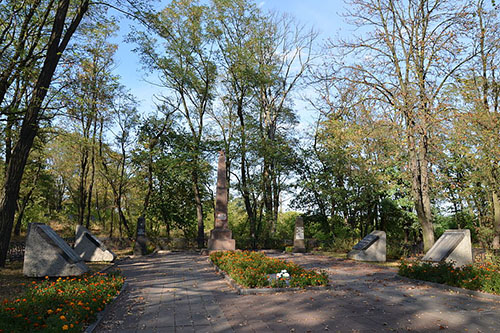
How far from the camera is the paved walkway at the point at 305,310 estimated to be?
5.59 m

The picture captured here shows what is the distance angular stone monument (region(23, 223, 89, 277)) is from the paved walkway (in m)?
2.07

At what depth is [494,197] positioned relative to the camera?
16.4 m

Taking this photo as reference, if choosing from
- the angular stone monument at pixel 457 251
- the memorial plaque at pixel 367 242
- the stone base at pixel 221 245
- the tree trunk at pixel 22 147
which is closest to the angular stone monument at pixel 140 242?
the stone base at pixel 221 245

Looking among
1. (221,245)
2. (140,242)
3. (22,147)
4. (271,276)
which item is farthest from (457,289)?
(140,242)

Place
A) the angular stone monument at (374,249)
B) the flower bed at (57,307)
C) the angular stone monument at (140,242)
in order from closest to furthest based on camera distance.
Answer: the flower bed at (57,307) → the angular stone monument at (374,249) → the angular stone monument at (140,242)

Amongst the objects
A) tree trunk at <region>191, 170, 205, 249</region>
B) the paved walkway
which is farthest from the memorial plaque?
tree trunk at <region>191, 170, 205, 249</region>

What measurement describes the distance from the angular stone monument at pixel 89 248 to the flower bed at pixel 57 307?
302 inches

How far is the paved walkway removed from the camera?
5.59m

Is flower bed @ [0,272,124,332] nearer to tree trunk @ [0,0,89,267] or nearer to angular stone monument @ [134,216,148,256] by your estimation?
tree trunk @ [0,0,89,267]

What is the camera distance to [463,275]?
866cm

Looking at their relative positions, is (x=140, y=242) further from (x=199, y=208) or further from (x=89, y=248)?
(x=199, y=208)

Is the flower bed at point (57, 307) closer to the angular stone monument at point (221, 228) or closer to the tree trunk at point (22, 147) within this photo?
the tree trunk at point (22, 147)

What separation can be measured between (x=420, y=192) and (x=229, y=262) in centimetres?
876

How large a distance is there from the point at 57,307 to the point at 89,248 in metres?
10.2
